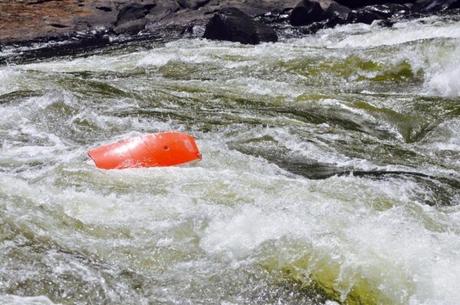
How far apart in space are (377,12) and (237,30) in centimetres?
540

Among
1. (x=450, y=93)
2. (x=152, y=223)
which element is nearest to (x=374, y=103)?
(x=450, y=93)

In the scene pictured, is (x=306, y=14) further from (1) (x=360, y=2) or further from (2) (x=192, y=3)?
(2) (x=192, y=3)

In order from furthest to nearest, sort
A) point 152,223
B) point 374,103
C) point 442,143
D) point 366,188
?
point 374,103, point 442,143, point 366,188, point 152,223

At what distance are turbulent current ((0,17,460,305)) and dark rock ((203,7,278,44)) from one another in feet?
11.6

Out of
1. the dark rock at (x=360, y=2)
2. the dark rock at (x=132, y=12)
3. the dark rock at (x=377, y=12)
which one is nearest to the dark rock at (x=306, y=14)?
the dark rock at (x=377, y=12)

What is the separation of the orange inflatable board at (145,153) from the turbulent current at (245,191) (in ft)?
0.27

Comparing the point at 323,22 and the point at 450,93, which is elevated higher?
the point at 450,93

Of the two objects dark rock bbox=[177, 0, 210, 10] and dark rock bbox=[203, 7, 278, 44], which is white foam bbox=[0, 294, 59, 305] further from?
dark rock bbox=[177, 0, 210, 10]

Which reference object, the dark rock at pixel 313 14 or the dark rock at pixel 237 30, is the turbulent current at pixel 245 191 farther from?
the dark rock at pixel 313 14

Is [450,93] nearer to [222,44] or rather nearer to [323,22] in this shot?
[222,44]

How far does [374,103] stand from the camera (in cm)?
611

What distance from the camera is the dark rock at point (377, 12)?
13773mm


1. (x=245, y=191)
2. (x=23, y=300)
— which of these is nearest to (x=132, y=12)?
(x=245, y=191)

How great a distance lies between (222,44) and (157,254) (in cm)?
710
